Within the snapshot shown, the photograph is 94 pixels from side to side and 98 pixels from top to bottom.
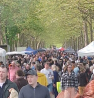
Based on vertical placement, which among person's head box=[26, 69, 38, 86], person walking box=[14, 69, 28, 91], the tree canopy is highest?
the tree canopy

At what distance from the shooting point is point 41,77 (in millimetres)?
10781

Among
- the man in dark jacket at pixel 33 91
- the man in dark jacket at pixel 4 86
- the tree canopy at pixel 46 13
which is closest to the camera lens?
the man in dark jacket at pixel 33 91

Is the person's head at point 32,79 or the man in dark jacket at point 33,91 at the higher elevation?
the person's head at point 32,79

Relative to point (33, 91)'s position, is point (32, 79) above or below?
above

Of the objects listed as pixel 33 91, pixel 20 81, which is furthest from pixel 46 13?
pixel 33 91

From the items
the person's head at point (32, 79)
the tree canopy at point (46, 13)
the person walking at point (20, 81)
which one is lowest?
the person walking at point (20, 81)

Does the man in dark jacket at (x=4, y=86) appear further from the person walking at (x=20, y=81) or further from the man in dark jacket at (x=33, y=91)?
the person walking at (x=20, y=81)

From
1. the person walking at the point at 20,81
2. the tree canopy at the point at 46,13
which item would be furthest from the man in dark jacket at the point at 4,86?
the tree canopy at the point at 46,13

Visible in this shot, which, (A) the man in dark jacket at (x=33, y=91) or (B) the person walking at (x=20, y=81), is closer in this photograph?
(A) the man in dark jacket at (x=33, y=91)

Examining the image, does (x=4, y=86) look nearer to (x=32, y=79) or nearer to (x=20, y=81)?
(x=32, y=79)

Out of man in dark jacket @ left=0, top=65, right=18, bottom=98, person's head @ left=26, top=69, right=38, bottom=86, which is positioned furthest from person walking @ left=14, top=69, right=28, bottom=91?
person's head @ left=26, top=69, right=38, bottom=86

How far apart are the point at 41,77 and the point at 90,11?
16789 millimetres

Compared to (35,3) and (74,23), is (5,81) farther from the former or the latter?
(35,3)

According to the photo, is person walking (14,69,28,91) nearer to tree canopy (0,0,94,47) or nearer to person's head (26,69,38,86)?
person's head (26,69,38,86)
